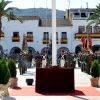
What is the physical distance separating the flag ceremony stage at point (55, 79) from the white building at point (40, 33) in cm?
4310

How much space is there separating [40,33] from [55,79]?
44.0 m

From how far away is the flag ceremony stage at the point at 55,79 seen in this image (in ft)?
44.4

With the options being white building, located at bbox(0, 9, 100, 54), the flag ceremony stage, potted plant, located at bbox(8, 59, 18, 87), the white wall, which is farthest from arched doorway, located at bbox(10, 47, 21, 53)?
the flag ceremony stage

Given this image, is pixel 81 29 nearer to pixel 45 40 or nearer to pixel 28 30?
pixel 45 40

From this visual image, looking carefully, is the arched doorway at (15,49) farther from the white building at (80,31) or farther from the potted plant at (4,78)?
the potted plant at (4,78)

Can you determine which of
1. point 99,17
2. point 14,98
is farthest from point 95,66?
point 99,17

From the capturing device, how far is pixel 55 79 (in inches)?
535

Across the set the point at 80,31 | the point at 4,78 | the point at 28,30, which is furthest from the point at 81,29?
the point at 4,78

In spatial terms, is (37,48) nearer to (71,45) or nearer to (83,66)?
(71,45)

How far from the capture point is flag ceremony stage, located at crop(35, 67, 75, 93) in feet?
44.4

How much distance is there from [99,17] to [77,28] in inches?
352

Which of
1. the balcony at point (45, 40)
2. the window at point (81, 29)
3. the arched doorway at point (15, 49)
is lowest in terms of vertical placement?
the arched doorway at point (15, 49)

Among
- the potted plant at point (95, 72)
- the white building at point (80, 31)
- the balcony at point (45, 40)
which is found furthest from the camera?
the white building at point (80, 31)

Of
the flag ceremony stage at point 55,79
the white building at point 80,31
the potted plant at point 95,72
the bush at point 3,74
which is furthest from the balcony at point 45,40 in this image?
the bush at point 3,74
